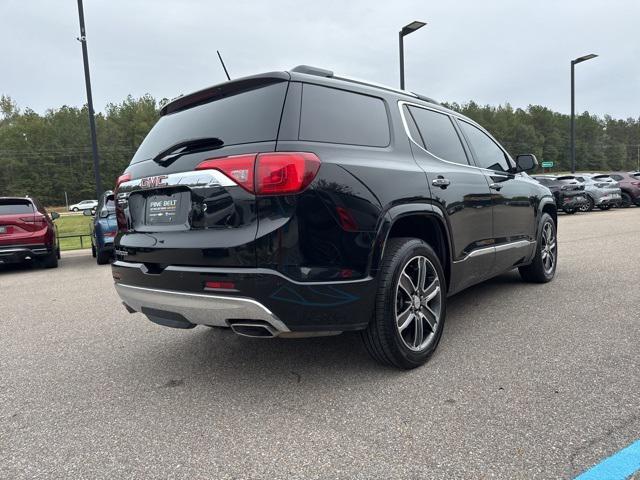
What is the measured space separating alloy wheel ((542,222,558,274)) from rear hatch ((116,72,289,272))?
400cm

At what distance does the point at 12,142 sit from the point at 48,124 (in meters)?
7.65

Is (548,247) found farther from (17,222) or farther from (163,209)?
(17,222)

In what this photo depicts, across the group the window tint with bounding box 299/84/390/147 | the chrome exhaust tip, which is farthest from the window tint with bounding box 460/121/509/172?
Result: the chrome exhaust tip

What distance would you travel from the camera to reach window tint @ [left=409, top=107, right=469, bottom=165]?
3.68 meters

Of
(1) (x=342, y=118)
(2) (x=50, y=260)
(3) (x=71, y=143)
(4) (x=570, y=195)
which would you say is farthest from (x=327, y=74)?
(3) (x=71, y=143)

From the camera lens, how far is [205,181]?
2.67 m

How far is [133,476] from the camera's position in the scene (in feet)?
6.95

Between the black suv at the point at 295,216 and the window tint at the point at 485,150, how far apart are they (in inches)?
36.3

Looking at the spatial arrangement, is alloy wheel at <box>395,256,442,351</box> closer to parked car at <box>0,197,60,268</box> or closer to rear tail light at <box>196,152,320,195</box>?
rear tail light at <box>196,152,320,195</box>

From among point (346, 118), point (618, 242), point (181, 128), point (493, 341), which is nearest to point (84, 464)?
point (181, 128)

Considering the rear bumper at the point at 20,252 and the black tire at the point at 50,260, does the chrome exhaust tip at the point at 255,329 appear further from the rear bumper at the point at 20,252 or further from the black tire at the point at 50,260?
the black tire at the point at 50,260

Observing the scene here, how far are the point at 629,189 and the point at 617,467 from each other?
78.1ft

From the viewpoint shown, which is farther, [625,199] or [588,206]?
[625,199]

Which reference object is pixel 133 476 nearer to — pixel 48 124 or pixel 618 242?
pixel 618 242
